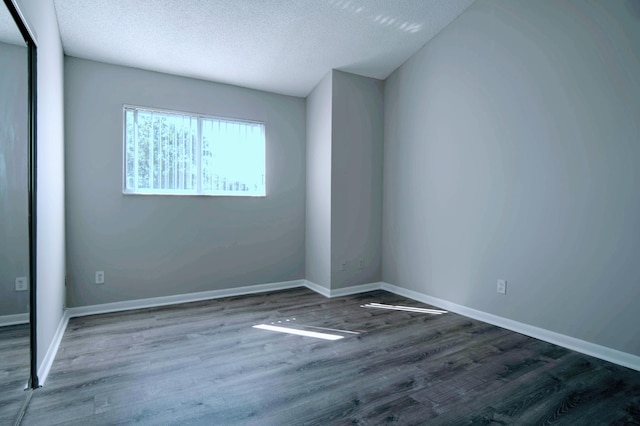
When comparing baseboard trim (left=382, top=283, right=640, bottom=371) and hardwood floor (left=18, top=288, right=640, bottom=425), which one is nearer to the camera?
hardwood floor (left=18, top=288, right=640, bottom=425)

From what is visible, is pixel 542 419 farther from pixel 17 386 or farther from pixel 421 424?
pixel 17 386

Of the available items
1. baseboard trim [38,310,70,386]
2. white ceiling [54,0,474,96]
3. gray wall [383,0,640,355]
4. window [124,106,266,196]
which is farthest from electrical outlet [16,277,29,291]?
gray wall [383,0,640,355]

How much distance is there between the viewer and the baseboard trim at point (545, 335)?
2266 millimetres

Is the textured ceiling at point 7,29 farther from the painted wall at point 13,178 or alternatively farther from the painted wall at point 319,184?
the painted wall at point 319,184

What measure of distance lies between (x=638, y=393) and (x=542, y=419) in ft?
2.44

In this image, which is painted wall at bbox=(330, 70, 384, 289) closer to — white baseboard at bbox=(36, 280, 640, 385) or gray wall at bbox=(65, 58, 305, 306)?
white baseboard at bbox=(36, 280, 640, 385)

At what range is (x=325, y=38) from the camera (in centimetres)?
337

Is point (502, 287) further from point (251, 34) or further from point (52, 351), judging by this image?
point (52, 351)

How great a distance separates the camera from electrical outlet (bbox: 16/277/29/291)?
165 centimetres

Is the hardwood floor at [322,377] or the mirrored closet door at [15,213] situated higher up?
the mirrored closet door at [15,213]

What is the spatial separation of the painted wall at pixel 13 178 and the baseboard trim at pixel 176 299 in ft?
5.62

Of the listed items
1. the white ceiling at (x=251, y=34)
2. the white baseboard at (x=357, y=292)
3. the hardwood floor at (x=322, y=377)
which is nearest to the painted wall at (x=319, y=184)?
the white baseboard at (x=357, y=292)

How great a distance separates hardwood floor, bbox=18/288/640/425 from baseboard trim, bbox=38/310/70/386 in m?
0.04

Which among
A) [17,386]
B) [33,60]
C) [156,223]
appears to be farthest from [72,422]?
[156,223]
